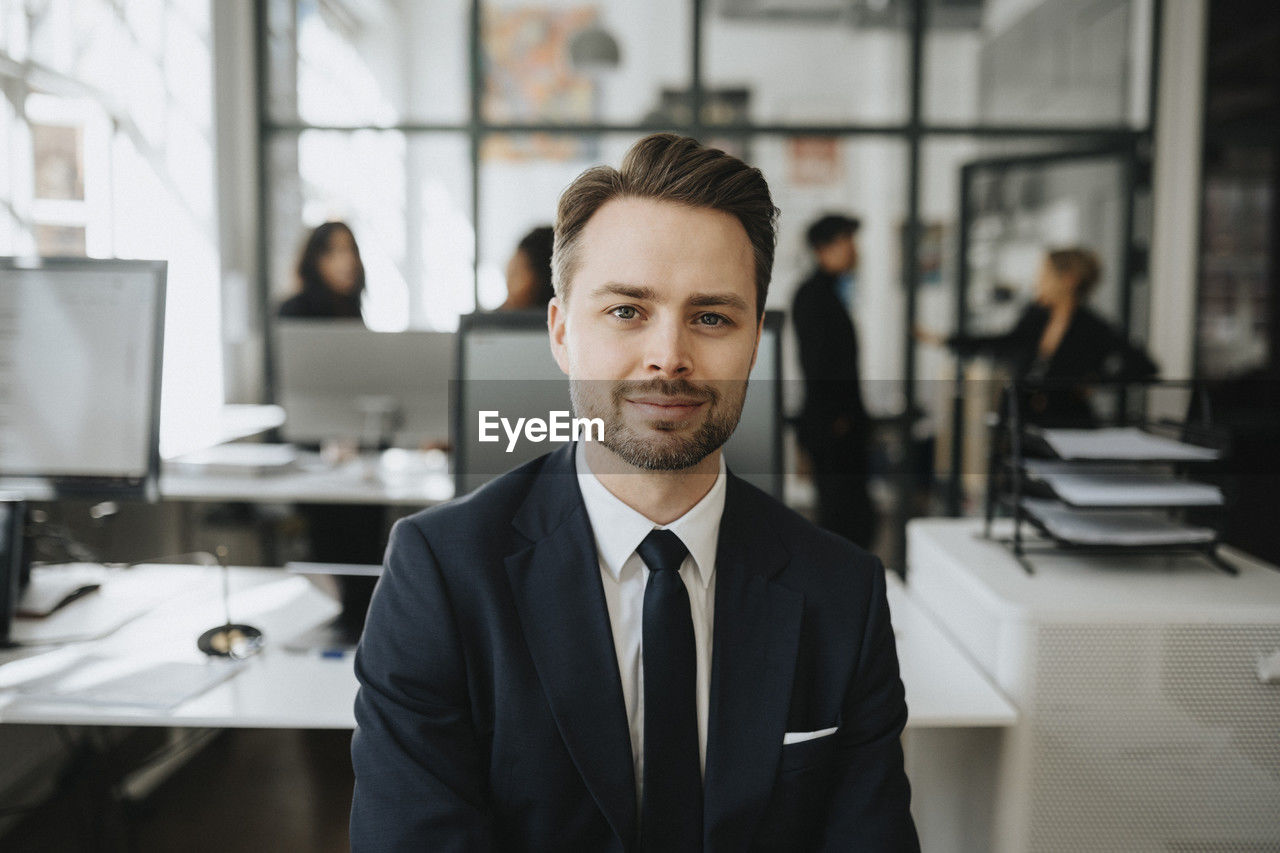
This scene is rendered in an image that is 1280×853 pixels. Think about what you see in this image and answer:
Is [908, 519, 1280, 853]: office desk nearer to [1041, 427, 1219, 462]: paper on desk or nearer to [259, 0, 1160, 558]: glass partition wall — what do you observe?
[1041, 427, 1219, 462]: paper on desk

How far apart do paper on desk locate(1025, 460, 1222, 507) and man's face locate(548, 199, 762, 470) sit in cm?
71

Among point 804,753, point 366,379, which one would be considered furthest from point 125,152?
point 804,753

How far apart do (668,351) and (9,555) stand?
1.21m

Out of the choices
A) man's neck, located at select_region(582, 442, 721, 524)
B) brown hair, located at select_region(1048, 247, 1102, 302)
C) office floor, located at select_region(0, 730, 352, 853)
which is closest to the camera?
man's neck, located at select_region(582, 442, 721, 524)

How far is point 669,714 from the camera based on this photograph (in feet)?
3.35

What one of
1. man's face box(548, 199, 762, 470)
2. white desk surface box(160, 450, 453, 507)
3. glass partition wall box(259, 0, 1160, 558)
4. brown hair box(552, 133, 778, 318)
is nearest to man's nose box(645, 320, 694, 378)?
man's face box(548, 199, 762, 470)

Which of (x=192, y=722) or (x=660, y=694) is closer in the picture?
(x=660, y=694)

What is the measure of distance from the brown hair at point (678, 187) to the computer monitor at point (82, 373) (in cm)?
98

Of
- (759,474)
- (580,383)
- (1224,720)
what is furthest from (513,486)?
(1224,720)

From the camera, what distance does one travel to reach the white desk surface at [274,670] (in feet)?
4.07

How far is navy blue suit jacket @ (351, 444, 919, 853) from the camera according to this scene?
0.98 m

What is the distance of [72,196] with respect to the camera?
3.06 meters

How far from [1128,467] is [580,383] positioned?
1054 millimetres

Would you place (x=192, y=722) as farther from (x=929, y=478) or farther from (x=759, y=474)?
(x=929, y=478)
